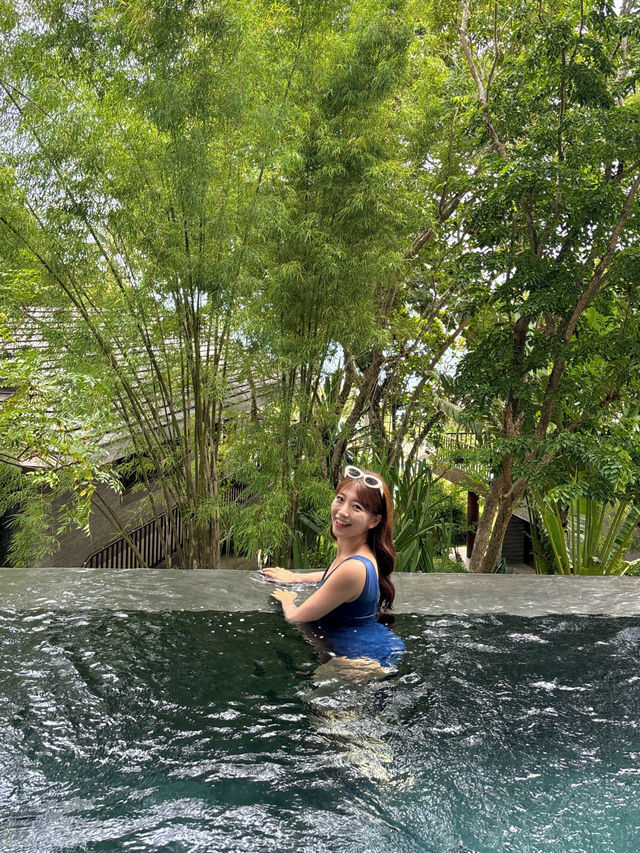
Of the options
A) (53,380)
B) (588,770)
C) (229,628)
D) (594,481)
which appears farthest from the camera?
(594,481)

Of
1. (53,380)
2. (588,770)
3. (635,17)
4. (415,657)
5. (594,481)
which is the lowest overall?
(588,770)

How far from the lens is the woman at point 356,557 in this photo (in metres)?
2.76

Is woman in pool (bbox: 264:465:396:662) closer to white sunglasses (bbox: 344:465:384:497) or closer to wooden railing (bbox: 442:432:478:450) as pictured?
white sunglasses (bbox: 344:465:384:497)

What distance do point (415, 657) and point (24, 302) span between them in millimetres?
3369

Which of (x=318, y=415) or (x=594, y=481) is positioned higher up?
(x=318, y=415)

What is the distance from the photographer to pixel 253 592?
11.6ft

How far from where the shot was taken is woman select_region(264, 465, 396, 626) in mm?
2762

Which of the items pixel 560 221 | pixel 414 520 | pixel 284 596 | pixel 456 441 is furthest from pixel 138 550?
pixel 560 221

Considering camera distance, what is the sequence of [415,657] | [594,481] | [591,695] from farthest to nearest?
[594,481], [415,657], [591,695]

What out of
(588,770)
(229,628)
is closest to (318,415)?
(229,628)

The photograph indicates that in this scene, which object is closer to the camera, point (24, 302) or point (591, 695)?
point (591, 695)

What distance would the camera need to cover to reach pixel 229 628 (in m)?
3.05

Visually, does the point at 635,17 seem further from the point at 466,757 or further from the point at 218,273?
the point at 466,757

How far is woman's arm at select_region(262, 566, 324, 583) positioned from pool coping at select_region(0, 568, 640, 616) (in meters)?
0.03
